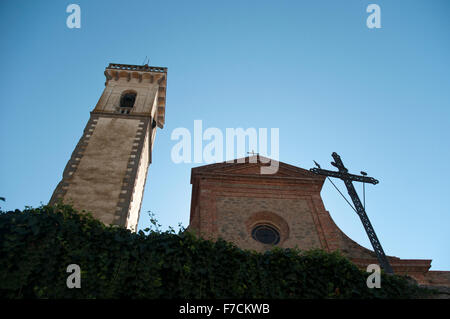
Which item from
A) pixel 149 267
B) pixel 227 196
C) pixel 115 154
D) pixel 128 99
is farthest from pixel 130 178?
pixel 149 267

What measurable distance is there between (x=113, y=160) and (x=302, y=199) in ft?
29.7

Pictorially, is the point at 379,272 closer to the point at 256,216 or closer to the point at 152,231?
the point at 152,231

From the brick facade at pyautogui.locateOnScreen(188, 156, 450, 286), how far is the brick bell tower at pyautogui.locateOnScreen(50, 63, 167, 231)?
9.71 ft

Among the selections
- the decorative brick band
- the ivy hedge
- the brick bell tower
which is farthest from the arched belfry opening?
the ivy hedge

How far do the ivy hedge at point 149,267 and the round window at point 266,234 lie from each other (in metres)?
6.14

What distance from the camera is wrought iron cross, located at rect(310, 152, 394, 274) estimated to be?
Answer: 11219 mm

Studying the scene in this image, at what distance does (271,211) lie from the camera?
601 inches

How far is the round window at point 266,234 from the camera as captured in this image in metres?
14.5

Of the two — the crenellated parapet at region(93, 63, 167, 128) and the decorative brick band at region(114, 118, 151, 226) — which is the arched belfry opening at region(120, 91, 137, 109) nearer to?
the crenellated parapet at region(93, 63, 167, 128)

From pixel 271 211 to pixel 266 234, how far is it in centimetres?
106

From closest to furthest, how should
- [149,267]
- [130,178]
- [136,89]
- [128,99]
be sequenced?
[149,267] → [130,178] → [128,99] → [136,89]

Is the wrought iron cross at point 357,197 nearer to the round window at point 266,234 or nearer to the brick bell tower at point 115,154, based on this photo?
the round window at point 266,234

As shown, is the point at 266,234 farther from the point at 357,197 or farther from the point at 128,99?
the point at 128,99
